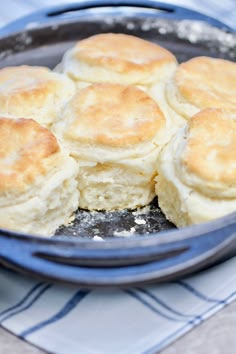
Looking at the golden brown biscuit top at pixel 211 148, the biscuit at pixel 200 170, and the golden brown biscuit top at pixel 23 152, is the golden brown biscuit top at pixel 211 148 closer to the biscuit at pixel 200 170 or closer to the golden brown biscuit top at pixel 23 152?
the biscuit at pixel 200 170

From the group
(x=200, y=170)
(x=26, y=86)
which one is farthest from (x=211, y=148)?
(x=26, y=86)

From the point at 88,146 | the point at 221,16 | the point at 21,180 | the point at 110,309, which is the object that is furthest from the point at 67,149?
the point at 221,16

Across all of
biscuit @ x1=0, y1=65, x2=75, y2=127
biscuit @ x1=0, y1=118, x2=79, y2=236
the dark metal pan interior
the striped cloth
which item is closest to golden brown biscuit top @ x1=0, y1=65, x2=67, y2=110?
biscuit @ x1=0, y1=65, x2=75, y2=127

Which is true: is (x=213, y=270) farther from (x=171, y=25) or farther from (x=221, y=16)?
(x=221, y=16)

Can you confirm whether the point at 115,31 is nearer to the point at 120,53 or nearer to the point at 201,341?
the point at 120,53

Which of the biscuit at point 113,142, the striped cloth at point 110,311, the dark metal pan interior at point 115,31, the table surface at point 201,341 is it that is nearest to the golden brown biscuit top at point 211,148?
the biscuit at point 113,142

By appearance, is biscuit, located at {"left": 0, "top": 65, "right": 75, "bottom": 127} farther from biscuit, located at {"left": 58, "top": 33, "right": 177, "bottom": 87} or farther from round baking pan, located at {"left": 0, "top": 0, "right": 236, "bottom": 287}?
round baking pan, located at {"left": 0, "top": 0, "right": 236, "bottom": 287}

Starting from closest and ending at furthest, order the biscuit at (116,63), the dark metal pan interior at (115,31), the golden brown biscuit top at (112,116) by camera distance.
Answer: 1. the golden brown biscuit top at (112,116)
2. the biscuit at (116,63)
3. the dark metal pan interior at (115,31)
